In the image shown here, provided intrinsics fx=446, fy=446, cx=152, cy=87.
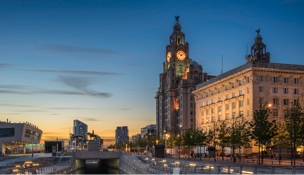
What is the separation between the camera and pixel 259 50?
195625 millimetres

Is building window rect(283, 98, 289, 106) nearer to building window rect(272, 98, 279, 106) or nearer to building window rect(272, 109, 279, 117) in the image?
building window rect(272, 98, 279, 106)

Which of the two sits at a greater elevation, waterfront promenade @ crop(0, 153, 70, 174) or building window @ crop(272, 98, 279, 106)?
building window @ crop(272, 98, 279, 106)

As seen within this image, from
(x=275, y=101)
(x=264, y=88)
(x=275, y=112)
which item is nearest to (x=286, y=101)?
(x=275, y=101)

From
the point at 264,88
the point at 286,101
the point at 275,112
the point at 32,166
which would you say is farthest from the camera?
the point at 286,101

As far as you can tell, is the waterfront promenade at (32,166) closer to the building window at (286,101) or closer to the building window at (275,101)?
the building window at (275,101)

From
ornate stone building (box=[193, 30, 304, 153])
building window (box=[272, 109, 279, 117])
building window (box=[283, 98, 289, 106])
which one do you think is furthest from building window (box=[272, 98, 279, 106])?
building window (box=[283, 98, 289, 106])

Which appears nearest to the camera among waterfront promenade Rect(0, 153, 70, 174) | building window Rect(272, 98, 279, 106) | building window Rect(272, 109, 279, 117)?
waterfront promenade Rect(0, 153, 70, 174)

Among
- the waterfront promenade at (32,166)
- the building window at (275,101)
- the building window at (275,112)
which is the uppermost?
the building window at (275,101)

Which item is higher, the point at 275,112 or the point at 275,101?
the point at 275,101

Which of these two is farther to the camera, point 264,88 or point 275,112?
point 264,88

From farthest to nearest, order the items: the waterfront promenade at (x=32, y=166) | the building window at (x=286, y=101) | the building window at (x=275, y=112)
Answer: the building window at (x=286, y=101) < the building window at (x=275, y=112) < the waterfront promenade at (x=32, y=166)

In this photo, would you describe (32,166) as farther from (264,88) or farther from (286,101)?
(286,101)

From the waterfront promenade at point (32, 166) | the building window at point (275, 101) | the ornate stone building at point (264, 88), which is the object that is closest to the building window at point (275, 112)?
the ornate stone building at point (264, 88)

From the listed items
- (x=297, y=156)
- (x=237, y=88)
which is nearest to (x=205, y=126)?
(x=237, y=88)
